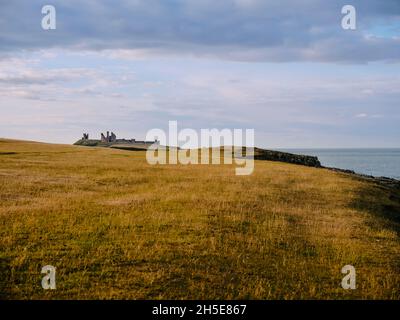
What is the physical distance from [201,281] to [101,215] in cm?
1130

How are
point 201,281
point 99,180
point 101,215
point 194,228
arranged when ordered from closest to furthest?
point 201,281 → point 194,228 → point 101,215 → point 99,180

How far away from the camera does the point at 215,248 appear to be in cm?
2106

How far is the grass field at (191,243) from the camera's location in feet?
55.2

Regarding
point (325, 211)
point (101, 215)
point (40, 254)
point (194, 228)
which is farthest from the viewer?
point (325, 211)

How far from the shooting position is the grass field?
16.8 m

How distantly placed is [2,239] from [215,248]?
9.75m

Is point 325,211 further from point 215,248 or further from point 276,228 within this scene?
point 215,248

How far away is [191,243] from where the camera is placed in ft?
70.6

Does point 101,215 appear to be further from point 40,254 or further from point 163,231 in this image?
point 40,254
